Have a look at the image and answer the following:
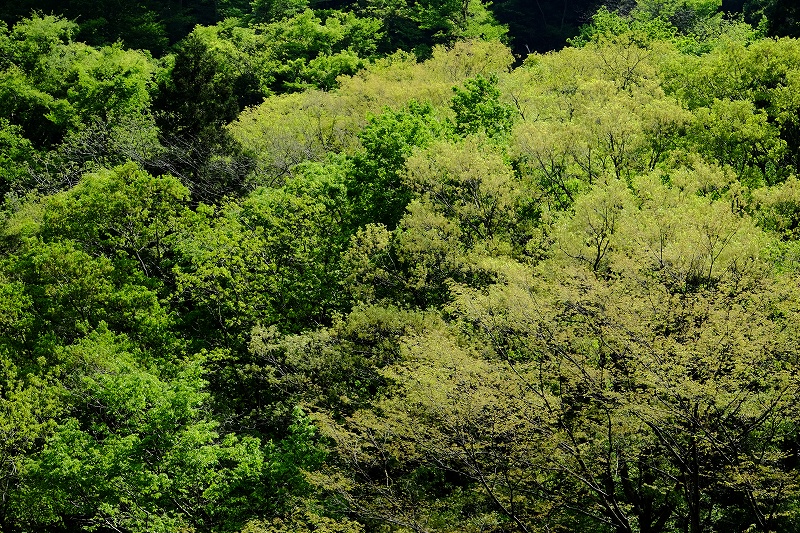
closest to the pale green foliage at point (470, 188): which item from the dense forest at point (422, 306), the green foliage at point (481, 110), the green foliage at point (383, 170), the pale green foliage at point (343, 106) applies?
the dense forest at point (422, 306)

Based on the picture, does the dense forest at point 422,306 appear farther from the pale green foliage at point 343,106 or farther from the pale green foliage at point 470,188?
the pale green foliage at point 343,106

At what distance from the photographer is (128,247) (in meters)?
26.9

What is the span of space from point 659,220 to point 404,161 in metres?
10.2

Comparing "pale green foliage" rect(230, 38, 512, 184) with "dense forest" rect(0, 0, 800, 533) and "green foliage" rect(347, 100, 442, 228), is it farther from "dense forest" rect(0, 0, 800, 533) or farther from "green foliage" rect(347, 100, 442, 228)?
"green foliage" rect(347, 100, 442, 228)

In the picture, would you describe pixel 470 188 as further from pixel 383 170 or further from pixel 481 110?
pixel 481 110

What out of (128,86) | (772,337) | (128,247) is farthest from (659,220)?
(128,86)

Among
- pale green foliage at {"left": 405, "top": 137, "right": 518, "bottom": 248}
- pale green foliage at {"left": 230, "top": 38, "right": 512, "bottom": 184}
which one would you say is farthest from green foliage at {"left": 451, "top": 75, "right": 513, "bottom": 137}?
pale green foliage at {"left": 405, "top": 137, "right": 518, "bottom": 248}

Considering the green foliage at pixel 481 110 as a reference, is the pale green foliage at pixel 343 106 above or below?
below

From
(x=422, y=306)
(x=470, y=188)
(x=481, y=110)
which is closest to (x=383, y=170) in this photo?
(x=470, y=188)

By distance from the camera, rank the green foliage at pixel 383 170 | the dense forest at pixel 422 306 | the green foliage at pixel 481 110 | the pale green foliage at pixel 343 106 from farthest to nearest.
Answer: the pale green foliage at pixel 343 106
the green foliage at pixel 481 110
the green foliage at pixel 383 170
the dense forest at pixel 422 306

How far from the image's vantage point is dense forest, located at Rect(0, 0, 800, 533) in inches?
588

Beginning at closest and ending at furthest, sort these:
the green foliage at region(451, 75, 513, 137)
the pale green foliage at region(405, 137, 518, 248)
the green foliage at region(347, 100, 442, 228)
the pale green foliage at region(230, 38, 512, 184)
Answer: the pale green foliage at region(405, 137, 518, 248)
the green foliage at region(347, 100, 442, 228)
the green foliage at region(451, 75, 513, 137)
the pale green foliage at region(230, 38, 512, 184)

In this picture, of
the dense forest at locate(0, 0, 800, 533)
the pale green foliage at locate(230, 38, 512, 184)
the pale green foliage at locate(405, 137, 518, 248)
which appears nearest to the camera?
the dense forest at locate(0, 0, 800, 533)

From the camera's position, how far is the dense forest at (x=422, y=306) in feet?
49.0
